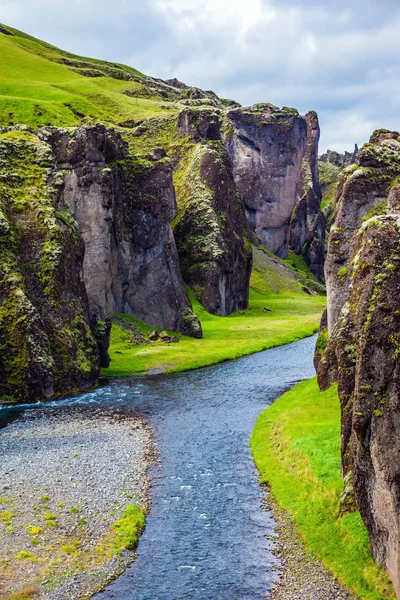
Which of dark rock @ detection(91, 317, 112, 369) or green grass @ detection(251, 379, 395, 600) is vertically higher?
dark rock @ detection(91, 317, 112, 369)

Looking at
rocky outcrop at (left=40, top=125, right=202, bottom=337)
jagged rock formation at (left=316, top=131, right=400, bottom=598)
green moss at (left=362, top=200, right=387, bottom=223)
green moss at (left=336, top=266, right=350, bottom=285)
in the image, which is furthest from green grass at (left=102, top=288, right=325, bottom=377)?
jagged rock formation at (left=316, top=131, right=400, bottom=598)

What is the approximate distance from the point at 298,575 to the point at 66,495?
14516 millimetres

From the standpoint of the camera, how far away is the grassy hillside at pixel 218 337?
79.8 metres

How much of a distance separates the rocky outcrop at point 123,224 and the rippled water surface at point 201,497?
110 feet

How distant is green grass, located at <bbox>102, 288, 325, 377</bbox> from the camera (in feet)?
260

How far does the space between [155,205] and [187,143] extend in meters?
42.7

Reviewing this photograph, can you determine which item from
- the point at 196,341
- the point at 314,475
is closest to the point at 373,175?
the point at 314,475

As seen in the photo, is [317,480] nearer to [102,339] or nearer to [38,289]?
[38,289]

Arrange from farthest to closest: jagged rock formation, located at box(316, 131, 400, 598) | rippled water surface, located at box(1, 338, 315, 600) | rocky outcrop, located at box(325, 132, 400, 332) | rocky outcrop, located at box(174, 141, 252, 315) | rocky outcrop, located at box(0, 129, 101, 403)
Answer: rocky outcrop, located at box(174, 141, 252, 315)
rocky outcrop, located at box(0, 129, 101, 403)
rocky outcrop, located at box(325, 132, 400, 332)
rippled water surface, located at box(1, 338, 315, 600)
jagged rock formation, located at box(316, 131, 400, 598)

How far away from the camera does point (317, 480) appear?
33.8 meters

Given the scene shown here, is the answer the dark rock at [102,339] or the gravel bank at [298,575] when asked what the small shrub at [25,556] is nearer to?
the gravel bank at [298,575]

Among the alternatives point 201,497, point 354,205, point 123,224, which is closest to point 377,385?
point 201,497

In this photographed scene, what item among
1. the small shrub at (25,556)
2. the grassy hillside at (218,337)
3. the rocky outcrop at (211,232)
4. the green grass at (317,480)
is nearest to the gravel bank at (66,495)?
the small shrub at (25,556)

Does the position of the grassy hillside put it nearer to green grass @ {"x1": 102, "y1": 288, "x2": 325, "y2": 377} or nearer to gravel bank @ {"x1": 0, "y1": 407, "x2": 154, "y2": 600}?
green grass @ {"x1": 102, "y1": 288, "x2": 325, "y2": 377}
